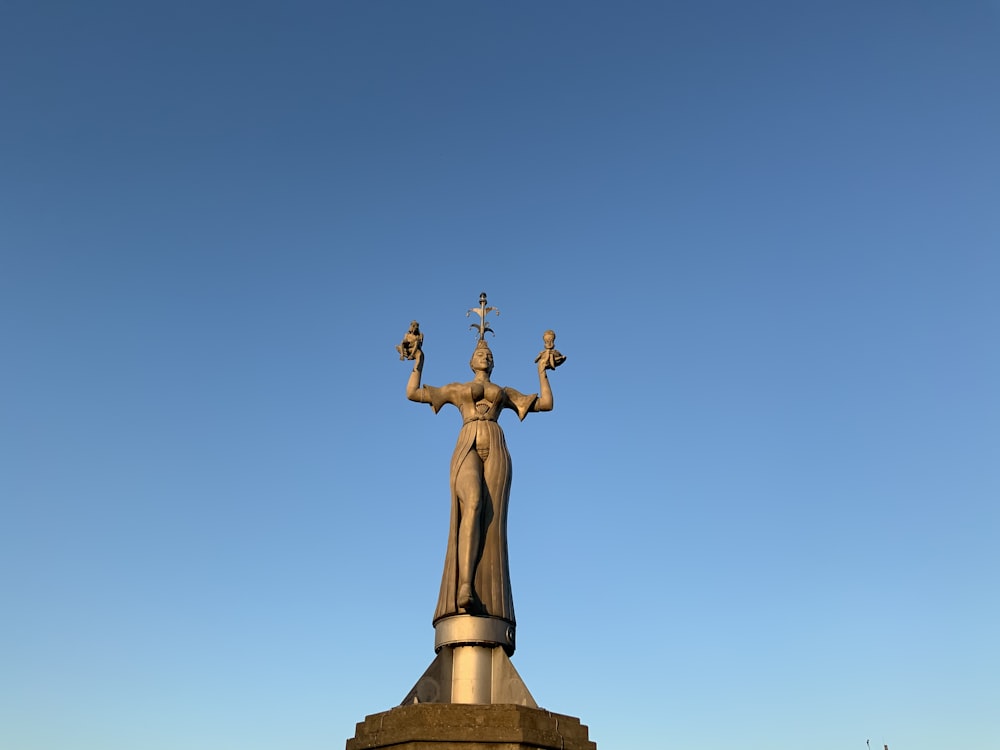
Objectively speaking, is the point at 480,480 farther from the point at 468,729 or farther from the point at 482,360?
the point at 468,729

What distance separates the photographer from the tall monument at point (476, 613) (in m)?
13.6

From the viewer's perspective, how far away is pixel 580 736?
47.2 ft

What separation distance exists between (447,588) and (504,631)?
111cm

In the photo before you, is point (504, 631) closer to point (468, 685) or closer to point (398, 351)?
point (468, 685)

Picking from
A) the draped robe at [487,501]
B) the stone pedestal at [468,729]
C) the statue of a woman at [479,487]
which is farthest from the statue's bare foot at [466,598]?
the stone pedestal at [468,729]

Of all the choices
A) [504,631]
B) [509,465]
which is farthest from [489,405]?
[504,631]

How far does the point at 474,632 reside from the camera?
15.4m

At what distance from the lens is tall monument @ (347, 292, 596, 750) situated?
535 inches

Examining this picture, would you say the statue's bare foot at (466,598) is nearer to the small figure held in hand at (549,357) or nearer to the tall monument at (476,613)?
the tall monument at (476,613)

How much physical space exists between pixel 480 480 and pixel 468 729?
4.20 meters

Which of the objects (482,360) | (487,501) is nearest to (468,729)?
(487,501)

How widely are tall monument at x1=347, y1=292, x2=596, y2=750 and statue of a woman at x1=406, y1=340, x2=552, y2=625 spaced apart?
16 millimetres

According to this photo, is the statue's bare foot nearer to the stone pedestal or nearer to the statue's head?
the stone pedestal

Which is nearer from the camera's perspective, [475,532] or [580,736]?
[580,736]
